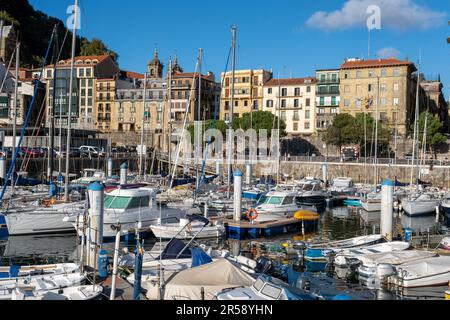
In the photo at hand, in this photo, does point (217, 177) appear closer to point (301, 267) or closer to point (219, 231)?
point (219, 231)

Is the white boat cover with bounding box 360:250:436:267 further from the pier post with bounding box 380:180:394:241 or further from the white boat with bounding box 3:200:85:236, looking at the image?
the white boat with bounding box 3:200:85:236

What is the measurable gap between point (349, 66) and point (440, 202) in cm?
4609

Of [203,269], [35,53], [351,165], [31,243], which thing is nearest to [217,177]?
[351,165]

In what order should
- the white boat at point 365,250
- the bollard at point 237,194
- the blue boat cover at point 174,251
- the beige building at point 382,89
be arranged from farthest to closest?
the beige building at point 382,89 → the bollard at point 237,194 → the white boat at point 365,250 → the blue boat cover at point 174,251

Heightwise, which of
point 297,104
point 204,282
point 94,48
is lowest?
point 204,282

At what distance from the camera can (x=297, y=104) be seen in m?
89.1

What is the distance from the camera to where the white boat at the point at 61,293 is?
13.6 m

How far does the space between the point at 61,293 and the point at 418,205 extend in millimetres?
32250

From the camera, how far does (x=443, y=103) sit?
113 metres

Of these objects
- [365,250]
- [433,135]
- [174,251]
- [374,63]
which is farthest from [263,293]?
[374,63]

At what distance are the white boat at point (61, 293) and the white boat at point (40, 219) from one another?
1293 centimetres

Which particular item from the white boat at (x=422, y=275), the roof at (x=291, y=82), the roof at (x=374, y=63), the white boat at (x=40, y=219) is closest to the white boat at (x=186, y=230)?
the white boat at (x=40, y=219)

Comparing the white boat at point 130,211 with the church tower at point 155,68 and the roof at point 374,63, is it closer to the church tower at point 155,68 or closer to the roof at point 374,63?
the roof at point 374,63

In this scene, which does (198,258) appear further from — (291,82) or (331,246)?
(291,82)
